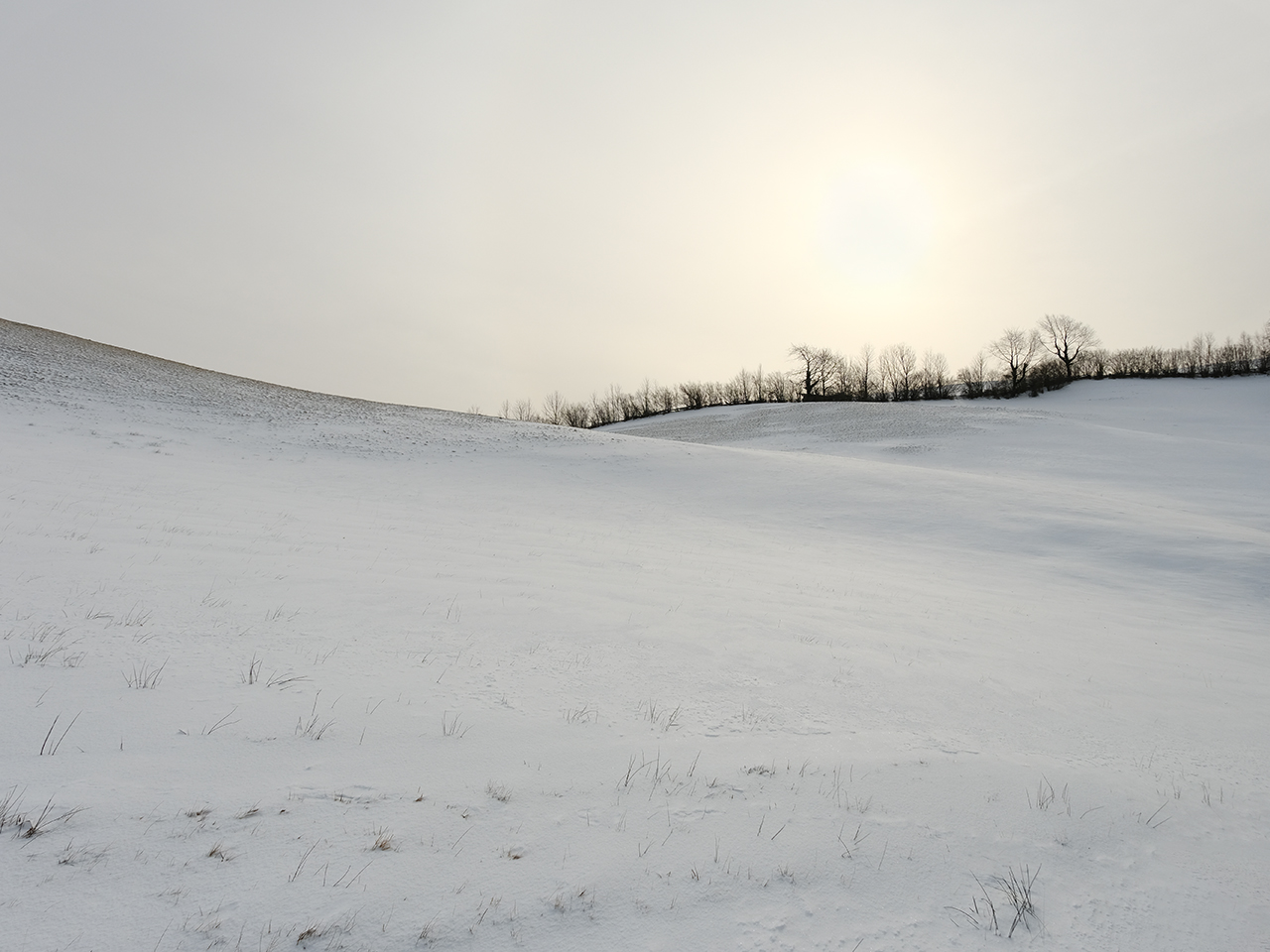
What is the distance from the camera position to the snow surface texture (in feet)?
9.58

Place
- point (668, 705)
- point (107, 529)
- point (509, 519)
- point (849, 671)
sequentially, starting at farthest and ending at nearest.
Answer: point (509, 519) < point (107, 529) < point (849, 671) < point (668, 705)

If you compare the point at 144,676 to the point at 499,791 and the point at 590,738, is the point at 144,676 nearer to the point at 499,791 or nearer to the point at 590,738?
the point at 499,791

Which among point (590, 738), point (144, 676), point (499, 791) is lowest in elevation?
point (590, 738)

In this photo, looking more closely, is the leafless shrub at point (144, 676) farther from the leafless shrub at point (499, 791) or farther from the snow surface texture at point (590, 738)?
the leafless shrub at point (499, 791)

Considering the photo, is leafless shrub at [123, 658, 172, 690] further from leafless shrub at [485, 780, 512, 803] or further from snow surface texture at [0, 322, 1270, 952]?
leafless shrub at [485, 780, 512, 803]

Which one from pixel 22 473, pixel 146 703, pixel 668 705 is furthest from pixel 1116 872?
pixel 22 473

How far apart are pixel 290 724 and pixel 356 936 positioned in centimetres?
190

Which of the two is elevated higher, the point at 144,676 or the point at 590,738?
the point at 144,676

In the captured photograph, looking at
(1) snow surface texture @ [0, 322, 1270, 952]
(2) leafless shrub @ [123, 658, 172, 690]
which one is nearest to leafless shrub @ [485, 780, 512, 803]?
(1) snow surface texture @ [0, 322, 1270, 952]

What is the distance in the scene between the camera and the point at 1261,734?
614 cm

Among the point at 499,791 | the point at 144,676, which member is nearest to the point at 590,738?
the point at 499,791

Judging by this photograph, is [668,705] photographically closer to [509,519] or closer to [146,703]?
[146,703]

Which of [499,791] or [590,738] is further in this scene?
[590,738]

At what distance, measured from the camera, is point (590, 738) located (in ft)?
14.8
